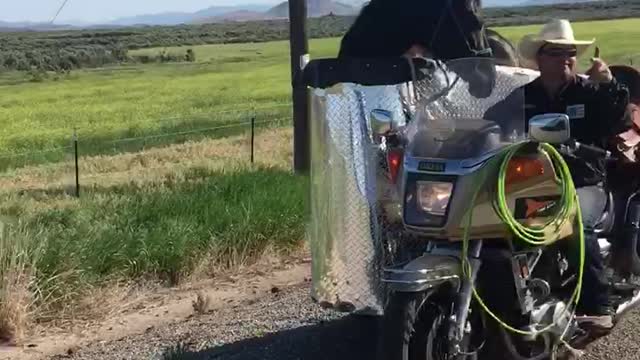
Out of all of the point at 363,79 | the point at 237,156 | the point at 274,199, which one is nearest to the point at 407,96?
the point at 363,79

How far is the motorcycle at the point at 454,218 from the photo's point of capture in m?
4.42

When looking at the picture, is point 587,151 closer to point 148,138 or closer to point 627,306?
point 627,306

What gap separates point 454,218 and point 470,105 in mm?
645

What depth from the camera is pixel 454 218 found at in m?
4.40

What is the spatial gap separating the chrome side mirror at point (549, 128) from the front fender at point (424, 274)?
60 centimetres

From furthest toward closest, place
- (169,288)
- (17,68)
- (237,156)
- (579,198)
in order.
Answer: (17,68)
(237,156)
(169,288)
(579,198)

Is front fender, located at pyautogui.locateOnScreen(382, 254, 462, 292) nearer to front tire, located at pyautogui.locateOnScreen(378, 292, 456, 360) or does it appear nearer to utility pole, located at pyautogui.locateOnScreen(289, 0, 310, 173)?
front tire, located at pyautogui.locateOnScreen(378, 292, 456, 360)

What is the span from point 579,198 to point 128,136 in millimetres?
22493

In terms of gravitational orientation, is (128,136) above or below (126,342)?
below

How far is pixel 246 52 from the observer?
236 feet

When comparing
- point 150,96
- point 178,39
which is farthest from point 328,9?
point 178,39

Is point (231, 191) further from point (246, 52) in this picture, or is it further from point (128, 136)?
point (246, 52)

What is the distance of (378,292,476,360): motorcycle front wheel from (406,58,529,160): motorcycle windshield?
2.12 feet

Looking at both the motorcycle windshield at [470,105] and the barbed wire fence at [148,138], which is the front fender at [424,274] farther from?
the barbed wire fence at [148,138]
